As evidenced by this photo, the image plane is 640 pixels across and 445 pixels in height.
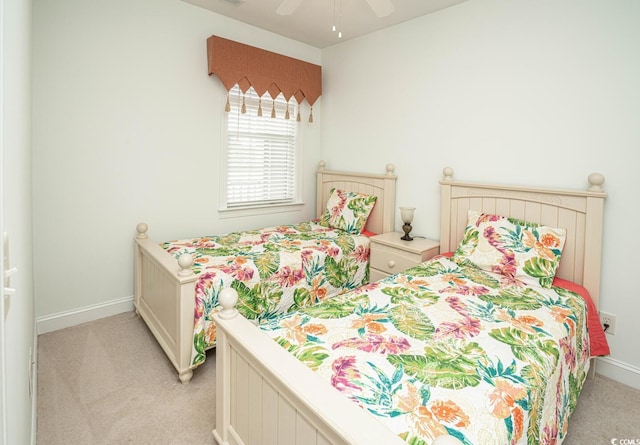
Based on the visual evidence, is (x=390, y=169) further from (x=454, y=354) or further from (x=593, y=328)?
(x=454, y=354)

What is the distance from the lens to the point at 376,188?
3.54 metres

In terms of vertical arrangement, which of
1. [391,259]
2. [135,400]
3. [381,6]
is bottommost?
[135,400]

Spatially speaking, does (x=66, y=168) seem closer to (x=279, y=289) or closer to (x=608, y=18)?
(x=279, y=289)

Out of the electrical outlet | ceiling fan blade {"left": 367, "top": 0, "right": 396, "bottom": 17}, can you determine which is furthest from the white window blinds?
the electrical outlet

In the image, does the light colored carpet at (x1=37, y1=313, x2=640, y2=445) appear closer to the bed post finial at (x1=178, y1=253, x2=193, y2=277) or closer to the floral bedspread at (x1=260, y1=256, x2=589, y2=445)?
the floral bedspread at (x1=260, y1=256, x2=589, y2=445)

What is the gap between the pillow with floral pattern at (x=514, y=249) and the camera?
2189 mm

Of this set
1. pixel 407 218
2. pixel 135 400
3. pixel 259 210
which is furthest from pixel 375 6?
pixel 135 400

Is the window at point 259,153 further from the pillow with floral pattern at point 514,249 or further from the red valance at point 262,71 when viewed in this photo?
the pillow with floral pattern at point 514,249

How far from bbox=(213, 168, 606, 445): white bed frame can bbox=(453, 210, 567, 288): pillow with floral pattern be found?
13 cm

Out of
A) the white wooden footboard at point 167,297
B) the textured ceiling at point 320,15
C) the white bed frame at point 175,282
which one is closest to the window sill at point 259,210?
the white bed frame at point 175,282

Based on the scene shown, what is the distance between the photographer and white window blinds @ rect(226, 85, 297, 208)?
3.45 metres

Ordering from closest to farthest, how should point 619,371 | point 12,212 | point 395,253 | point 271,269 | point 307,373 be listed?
point 12,212 < point 307,373 < point 619,371 < point 271,269 < point 395,253

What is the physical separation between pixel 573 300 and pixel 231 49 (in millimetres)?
3164

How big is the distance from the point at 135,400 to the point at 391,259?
2.02 m
